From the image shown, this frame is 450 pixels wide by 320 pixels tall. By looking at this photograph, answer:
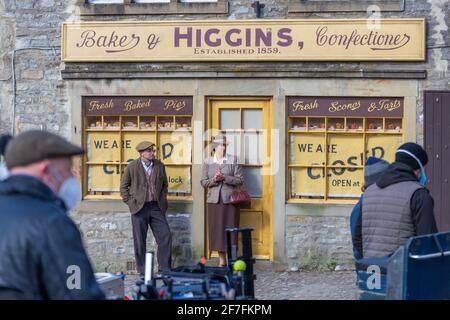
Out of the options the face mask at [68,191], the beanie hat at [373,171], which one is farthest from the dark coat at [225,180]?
the face mask at [68,191]

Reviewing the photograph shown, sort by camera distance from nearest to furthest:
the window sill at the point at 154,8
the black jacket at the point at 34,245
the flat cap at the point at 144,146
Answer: the black jacket at the point at 34,245, the flat cap at the point at 144,146, the window sill at the point at 154,8

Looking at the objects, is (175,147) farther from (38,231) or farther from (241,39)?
(38,231)

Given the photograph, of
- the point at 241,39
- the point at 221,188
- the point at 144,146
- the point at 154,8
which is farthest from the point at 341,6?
the point at 144,146

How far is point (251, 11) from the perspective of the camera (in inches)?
456

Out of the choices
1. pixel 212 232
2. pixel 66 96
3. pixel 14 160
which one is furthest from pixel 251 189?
pixel 14 160

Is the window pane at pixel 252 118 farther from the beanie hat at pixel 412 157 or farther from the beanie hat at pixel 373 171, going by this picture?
the beanie hat at pixel 412 157

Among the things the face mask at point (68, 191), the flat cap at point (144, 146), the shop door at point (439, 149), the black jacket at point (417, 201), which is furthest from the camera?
the flat cap at point (144, 146)

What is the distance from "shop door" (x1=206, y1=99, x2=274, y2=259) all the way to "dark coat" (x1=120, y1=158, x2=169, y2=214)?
0.98 meters

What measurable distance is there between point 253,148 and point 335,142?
1.09 meters

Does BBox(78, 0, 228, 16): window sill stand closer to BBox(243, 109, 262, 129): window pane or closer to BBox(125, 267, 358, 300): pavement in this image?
BBox(243, 109, 262, 129): window pane

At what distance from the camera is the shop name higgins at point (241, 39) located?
11328 millimetres

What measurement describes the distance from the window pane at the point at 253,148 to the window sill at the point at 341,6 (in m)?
1.71

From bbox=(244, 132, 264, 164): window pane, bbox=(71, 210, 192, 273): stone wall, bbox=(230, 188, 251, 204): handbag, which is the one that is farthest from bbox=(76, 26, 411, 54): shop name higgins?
bbox=(71, 210, 192, 273): stone wall

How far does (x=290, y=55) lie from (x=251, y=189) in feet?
6.11
